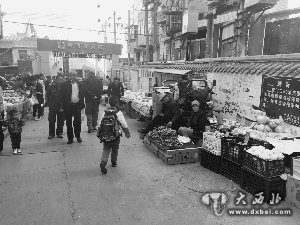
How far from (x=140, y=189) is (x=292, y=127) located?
4.47 m

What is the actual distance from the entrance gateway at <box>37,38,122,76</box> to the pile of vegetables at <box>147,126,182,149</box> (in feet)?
75.5

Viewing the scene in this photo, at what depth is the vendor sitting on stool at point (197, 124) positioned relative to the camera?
867 cm

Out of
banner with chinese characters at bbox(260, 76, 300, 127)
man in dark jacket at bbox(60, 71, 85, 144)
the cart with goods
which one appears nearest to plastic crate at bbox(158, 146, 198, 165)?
the cart with goods

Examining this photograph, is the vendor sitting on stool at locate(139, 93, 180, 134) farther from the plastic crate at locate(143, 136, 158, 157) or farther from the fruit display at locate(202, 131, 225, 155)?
the fruit display at locate(202, 131, 225, 155)

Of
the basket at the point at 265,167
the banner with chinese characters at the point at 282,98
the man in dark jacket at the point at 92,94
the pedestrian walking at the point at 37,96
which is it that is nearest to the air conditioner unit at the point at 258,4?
the banner with chinese characters at the point at 282,98

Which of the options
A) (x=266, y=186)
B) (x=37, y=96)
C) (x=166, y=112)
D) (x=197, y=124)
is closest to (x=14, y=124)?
(x=166, y=112)

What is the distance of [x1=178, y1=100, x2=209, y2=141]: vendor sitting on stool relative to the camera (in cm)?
867

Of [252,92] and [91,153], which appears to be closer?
[91,153]

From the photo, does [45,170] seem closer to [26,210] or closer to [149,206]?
[26,210]

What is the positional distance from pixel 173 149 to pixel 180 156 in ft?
0.86

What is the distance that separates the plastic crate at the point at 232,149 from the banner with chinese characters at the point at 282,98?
198 centimetres

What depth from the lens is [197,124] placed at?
28.9 feet

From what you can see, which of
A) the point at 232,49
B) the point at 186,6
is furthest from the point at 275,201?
the point at 186,6

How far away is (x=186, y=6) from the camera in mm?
26281
